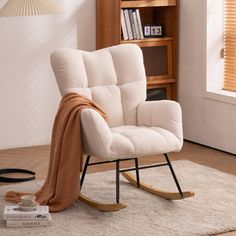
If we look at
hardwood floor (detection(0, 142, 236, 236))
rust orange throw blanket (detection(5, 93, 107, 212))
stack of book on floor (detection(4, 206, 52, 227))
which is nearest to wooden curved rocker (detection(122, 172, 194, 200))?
rust orange throw blanket (detection(5, 93, 107, 212))

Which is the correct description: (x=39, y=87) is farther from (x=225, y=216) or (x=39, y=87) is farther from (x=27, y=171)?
(x=225, y=216)

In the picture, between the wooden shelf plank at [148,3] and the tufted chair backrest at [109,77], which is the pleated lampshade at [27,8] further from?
the wooden shelf plank at [148,3]

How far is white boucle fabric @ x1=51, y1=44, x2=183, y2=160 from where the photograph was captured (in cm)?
453

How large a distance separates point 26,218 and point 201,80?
275 cm

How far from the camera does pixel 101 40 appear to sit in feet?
21.9

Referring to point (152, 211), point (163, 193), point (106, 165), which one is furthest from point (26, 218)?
point (106, 165)

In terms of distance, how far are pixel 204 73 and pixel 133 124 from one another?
1598 millimetres

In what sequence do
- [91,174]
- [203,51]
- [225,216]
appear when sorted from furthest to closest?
1. [203,51]
2. [91,174]
3. [225,216]

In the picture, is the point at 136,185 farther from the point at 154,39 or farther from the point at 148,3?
the point at 148,3

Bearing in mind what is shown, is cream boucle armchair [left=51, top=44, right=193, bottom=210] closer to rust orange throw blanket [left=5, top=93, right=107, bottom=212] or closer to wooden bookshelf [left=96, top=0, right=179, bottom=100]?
rust orange throw blanket [left=5, top=93, right=107, bottom=212]

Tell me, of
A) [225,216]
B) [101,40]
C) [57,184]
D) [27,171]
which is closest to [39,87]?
[101,40]

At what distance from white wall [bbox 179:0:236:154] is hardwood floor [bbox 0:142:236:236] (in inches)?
5.6

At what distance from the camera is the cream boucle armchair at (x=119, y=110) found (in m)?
4.54

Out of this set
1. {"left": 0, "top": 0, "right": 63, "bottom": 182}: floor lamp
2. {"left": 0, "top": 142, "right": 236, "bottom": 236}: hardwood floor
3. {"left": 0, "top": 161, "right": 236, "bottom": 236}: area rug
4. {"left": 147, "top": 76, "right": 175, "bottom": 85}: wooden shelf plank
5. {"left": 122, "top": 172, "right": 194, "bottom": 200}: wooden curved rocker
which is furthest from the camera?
{"left": 147, "top": 76, "right": 175, "bottom": 85}: wooden shelf plank
